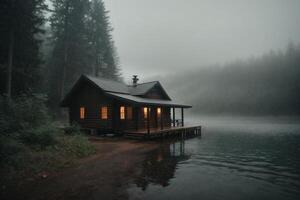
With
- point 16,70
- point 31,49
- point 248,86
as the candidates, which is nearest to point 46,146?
point 16,70

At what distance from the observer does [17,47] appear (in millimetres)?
20328

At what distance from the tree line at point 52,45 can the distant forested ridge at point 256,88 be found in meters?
89.4

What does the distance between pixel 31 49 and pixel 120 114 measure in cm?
1315

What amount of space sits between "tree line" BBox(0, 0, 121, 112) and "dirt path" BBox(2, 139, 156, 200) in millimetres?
8537

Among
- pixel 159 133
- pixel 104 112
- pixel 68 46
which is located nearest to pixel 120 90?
pixel 104 112

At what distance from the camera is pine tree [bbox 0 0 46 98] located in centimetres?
1814

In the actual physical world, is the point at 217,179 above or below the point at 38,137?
below

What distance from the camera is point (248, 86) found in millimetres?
127688

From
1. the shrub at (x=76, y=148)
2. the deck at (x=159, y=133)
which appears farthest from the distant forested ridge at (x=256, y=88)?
Answer: the shrub at (x=76, y=148)

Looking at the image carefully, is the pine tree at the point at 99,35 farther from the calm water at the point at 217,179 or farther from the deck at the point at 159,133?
the calm water at the point at 217,179

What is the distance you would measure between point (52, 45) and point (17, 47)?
12.9m

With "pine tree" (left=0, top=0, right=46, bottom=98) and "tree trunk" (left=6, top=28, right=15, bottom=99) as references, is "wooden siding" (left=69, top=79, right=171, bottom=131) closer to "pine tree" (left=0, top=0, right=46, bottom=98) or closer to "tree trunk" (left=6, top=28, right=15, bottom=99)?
"pine tree" (left=0, top=0, right=46, bottom=98)

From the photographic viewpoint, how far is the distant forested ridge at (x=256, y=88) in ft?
307

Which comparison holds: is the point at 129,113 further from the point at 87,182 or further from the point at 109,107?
the point at 87,182
